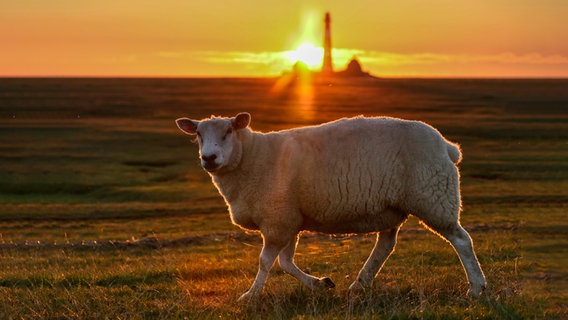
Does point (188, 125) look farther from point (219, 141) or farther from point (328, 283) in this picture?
point (328, 283)

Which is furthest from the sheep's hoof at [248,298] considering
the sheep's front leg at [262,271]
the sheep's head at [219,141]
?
the sheep's head at [219,141]

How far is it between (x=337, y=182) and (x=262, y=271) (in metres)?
1.61

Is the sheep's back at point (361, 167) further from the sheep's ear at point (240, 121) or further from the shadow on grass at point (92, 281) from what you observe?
the shadow on grass at point (92, 281)

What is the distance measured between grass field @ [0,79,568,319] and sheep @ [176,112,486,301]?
793 millimetres

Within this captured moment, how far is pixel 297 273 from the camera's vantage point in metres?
10.5

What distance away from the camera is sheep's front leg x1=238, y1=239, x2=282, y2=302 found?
32.7 ft

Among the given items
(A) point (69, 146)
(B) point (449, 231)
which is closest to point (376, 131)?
(B) point (449, 231)

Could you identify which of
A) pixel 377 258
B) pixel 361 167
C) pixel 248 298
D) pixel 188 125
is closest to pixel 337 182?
pixel 361 167

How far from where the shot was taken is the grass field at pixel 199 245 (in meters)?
9.65

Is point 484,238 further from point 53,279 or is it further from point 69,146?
point 69,146

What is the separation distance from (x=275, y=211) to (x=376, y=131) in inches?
71.8

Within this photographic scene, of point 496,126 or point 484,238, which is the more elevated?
point 484,238

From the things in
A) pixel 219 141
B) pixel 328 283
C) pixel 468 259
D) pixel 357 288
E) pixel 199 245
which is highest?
pixel 219 141

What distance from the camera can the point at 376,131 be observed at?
10523 millimetres
